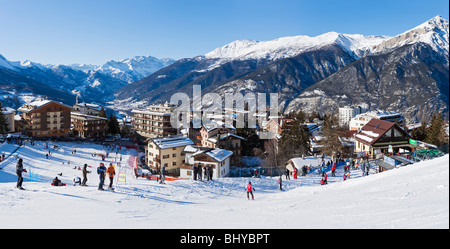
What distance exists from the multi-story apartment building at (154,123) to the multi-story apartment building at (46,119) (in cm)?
1706

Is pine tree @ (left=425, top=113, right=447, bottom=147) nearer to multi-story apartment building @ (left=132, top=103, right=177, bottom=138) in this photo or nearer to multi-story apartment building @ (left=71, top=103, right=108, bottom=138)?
multi-story apartment building @ (left=132, top=103, right=177, bottom=138)

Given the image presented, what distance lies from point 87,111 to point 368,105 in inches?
6656

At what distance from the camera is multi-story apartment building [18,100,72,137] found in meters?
63.3

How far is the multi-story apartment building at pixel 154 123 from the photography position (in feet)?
241

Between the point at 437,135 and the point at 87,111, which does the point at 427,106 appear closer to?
the point at 437,135

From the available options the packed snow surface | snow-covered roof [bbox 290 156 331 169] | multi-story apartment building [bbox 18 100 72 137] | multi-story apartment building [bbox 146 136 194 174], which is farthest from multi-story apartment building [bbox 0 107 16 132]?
the packed snow surface

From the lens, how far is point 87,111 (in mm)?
80250

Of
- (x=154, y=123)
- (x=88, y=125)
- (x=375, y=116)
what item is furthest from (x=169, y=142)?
(x=375, y=116)

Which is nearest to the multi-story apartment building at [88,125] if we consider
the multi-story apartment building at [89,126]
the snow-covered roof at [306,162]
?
the multi-story apartment building at [89,126]

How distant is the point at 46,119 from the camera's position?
65188 mm

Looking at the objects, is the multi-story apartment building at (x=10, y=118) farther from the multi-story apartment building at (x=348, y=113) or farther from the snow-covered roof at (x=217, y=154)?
the multi-story apartment building at (x=348, y=113)

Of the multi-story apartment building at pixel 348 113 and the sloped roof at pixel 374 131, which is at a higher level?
the multi-story apartment building at pixel 348 113

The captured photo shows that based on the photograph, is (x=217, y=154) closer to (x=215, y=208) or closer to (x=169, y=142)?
(x=169, y=142)
